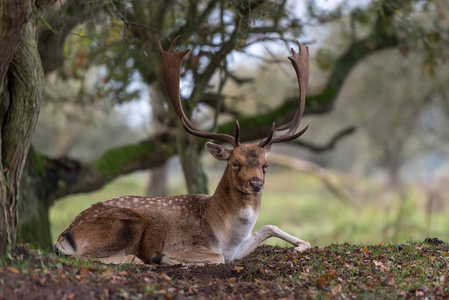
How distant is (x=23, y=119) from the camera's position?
5.81 meters

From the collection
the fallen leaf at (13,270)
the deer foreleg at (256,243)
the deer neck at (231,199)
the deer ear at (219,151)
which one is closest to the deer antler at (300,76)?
the deer ear at (219,151)

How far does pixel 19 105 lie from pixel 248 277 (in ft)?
9.55

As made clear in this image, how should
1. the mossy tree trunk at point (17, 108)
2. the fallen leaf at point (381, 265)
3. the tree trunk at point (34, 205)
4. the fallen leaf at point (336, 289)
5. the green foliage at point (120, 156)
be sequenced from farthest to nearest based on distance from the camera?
the green foliage at point (120, 156) → the tree trunk at point (34, 205) → the fallen leaf at point (381, 265) → the mossy tree trunk at point (17, 108) → the fallen leaf at point (336, 289)

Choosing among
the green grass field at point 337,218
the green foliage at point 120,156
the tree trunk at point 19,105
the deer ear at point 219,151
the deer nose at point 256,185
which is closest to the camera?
the tree trunk at point 19,105

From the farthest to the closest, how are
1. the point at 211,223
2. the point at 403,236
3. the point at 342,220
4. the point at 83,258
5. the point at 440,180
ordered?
the point at 440,180, the point at 342,220, the point at 403,236, the point at 211,223, the point at 83,258

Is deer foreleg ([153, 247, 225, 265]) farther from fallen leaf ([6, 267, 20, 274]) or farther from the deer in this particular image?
fallen leaf ([6, 267, 20, 274])

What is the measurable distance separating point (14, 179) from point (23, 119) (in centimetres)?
64

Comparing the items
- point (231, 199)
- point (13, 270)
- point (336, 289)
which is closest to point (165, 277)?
point (13, 270)

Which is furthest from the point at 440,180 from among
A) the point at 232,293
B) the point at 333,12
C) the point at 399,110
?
the point at 232,293

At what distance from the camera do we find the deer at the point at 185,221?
6.47 m

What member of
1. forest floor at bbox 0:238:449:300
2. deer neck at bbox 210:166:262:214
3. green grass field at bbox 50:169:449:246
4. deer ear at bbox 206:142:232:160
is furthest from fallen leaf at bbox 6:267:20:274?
green grass field at bbox 50:169:449:246

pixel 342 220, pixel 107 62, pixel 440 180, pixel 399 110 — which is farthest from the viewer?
pixel 399 110

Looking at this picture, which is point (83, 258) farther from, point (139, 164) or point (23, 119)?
point (139, 164)

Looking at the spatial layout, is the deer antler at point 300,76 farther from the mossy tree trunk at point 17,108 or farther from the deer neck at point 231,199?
the mossy tree trunk at point 17,108
